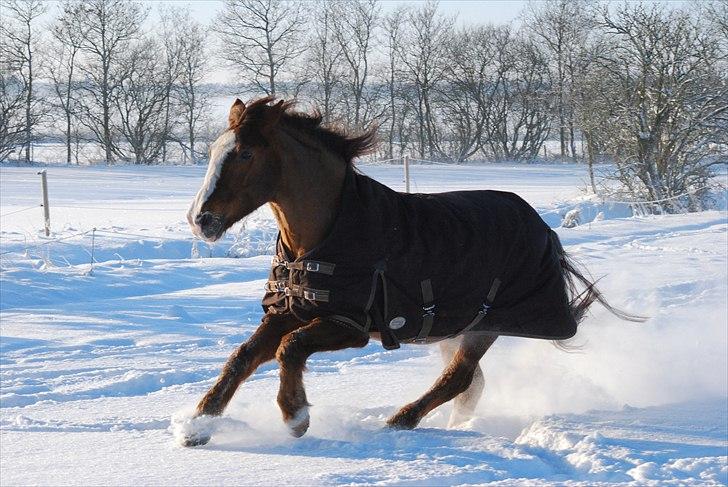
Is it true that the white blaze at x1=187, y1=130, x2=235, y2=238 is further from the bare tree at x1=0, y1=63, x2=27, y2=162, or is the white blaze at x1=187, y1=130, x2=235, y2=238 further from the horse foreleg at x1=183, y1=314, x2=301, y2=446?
the bare tree at x1=0, y1=63, x2=27, y2=162

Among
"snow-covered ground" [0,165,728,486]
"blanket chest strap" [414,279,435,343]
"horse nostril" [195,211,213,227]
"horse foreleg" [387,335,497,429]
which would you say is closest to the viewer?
"snow-covered ground" [0,165,728,486]

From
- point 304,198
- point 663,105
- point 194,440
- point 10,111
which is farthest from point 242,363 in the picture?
point 10,111

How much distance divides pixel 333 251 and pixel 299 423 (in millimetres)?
776

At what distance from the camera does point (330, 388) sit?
5.79m

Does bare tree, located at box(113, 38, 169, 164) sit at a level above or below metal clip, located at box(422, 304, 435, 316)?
above

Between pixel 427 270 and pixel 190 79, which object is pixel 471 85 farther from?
pixel 427 270

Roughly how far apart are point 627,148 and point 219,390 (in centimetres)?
1662

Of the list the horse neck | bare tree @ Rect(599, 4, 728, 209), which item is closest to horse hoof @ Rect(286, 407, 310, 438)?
the horse neck

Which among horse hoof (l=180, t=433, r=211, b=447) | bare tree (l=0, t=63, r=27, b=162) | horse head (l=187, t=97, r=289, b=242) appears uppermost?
bare tree (l=0, t=63, r=27, b=162)

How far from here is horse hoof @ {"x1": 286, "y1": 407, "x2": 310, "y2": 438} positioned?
4.18 meters

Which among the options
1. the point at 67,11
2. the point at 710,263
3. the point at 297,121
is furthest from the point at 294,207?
the point at 67,11

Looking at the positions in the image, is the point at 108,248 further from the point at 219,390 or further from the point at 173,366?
the point at 219,390

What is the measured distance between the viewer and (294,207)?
4.30 meters

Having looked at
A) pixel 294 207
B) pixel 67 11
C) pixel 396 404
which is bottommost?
pixel 396 404
